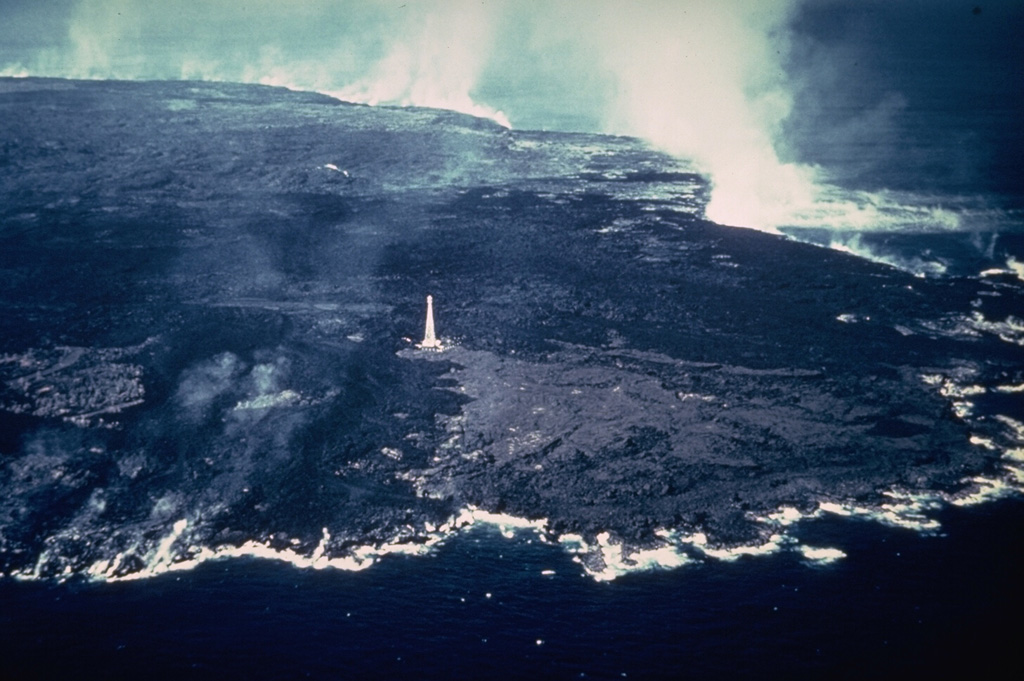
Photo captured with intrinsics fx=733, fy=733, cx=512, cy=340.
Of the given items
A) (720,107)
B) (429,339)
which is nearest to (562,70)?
(720,107)

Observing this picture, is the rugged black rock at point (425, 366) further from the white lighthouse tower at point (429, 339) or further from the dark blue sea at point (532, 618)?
the dark blue sea at point (532, 618)

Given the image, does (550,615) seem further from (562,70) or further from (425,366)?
(562,70)

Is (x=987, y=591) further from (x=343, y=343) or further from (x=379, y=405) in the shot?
(x=343, y=343)

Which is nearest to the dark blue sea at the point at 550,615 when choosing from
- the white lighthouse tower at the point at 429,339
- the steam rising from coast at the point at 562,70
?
the white lighthouse tower at the point at 429,339

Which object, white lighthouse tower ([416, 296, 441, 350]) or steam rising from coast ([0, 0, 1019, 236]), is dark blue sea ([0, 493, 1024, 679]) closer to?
white lighthouse tower ([416, 296, 441, 350])

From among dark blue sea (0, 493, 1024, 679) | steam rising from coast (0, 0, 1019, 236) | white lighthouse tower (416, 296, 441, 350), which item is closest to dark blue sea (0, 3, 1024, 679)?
dark blue sea (0, 493, 1024, 679)

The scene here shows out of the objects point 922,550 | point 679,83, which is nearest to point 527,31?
point 679,83
